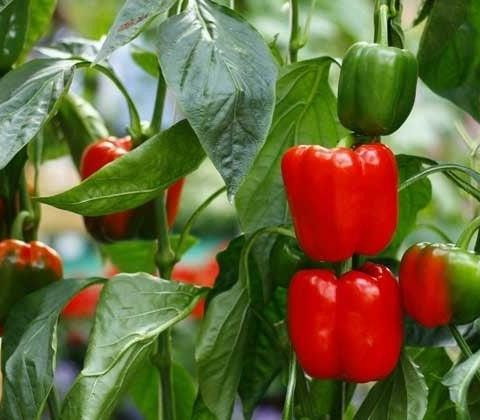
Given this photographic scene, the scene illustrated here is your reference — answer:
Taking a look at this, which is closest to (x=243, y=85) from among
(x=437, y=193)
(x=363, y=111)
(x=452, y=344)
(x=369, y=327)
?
(x=363, y=111)

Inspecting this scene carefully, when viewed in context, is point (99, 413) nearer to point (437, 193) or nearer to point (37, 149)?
point (37, 149)

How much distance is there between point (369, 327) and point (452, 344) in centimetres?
13

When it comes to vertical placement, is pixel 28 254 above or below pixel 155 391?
above

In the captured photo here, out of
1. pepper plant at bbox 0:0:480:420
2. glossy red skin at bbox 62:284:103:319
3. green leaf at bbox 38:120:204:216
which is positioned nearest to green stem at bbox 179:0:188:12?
pepper plant at bbox 0:0:480:420

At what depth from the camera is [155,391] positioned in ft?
4.04

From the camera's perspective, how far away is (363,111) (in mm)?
838

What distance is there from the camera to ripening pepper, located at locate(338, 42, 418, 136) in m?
0.83

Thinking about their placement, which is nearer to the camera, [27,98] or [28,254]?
[27,98]

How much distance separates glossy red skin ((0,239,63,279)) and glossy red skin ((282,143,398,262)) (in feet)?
0.96

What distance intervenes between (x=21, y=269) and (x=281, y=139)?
268mm

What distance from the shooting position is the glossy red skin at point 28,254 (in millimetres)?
1040

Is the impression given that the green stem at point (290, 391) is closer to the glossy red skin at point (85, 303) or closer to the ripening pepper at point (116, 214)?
the ripening pepper at point (116, 214)

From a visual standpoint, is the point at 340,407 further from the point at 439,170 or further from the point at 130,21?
the point at 130,21

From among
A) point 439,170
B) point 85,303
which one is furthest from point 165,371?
point 85,303
